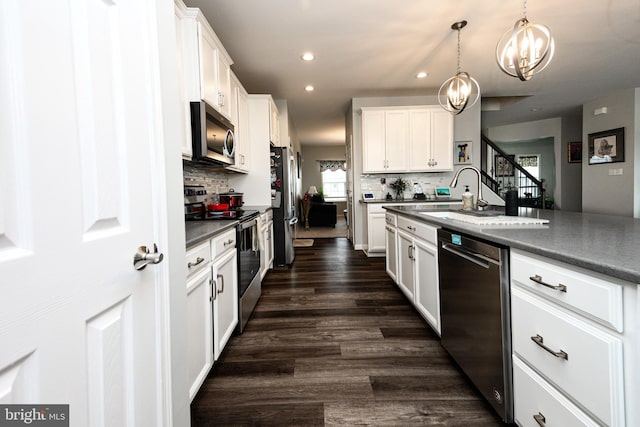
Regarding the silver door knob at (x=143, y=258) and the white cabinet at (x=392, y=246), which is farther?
the white cabinet at (x=392, y=246)

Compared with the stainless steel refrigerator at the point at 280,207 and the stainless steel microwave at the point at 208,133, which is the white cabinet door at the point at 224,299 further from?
the stainless steel refrigerator at the point at 280,207

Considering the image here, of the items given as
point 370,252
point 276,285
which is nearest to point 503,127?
point 370,252

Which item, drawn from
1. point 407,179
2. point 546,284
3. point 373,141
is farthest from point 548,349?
point 407,179

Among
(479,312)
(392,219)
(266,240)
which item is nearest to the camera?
(479,312)

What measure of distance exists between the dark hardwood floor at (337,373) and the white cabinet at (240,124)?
1.59 m

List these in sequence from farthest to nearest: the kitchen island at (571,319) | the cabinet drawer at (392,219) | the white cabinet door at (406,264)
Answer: the cabinet drawer at (392,219) → the white cabinet door at (406,264) → the kitchen island at (571,319)

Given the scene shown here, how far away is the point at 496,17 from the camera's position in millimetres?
2836

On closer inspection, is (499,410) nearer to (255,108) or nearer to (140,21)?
(140,21)

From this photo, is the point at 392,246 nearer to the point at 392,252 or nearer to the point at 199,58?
the point at 392,252

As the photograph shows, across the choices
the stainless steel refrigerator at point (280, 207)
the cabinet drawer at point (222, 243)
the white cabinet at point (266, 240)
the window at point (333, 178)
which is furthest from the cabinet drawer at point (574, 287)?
the window at point (333, 178)

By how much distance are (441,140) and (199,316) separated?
180 inches

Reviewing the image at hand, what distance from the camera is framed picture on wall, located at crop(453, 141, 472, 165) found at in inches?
203

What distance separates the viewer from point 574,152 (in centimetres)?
686

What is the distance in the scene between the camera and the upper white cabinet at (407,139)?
4.80 m
